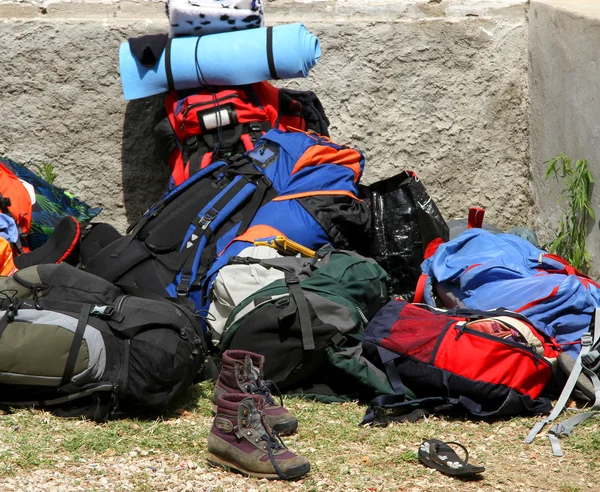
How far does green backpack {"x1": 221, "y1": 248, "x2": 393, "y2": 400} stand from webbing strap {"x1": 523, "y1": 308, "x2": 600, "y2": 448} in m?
0.57

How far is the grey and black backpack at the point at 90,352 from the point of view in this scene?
3.18 meters

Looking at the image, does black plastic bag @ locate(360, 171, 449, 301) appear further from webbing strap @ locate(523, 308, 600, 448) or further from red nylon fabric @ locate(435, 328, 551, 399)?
webbing strap @ locate(523, 308, 600, 448)

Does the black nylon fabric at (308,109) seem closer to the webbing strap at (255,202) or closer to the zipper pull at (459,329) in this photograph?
the webbing strap at (255,202)

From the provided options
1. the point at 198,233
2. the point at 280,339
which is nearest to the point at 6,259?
the point at 198,233

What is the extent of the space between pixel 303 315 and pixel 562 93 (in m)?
2.08

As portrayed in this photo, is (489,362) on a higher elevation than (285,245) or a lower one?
lower

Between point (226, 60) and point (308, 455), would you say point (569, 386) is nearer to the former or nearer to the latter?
point (308, 455)

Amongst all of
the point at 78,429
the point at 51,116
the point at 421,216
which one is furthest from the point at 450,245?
the point at 51,116

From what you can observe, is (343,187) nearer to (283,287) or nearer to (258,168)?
(258,168)

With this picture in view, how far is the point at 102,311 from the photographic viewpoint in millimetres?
3332

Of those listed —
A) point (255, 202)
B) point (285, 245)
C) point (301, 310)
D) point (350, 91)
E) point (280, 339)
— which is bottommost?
point (280, 339)

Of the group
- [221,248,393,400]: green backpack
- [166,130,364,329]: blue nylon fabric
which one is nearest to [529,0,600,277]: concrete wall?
[166,130,364,329]: blue nylon fabric

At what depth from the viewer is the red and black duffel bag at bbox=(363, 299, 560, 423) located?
11.0ft

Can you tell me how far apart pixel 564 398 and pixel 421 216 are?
1.25 meters
